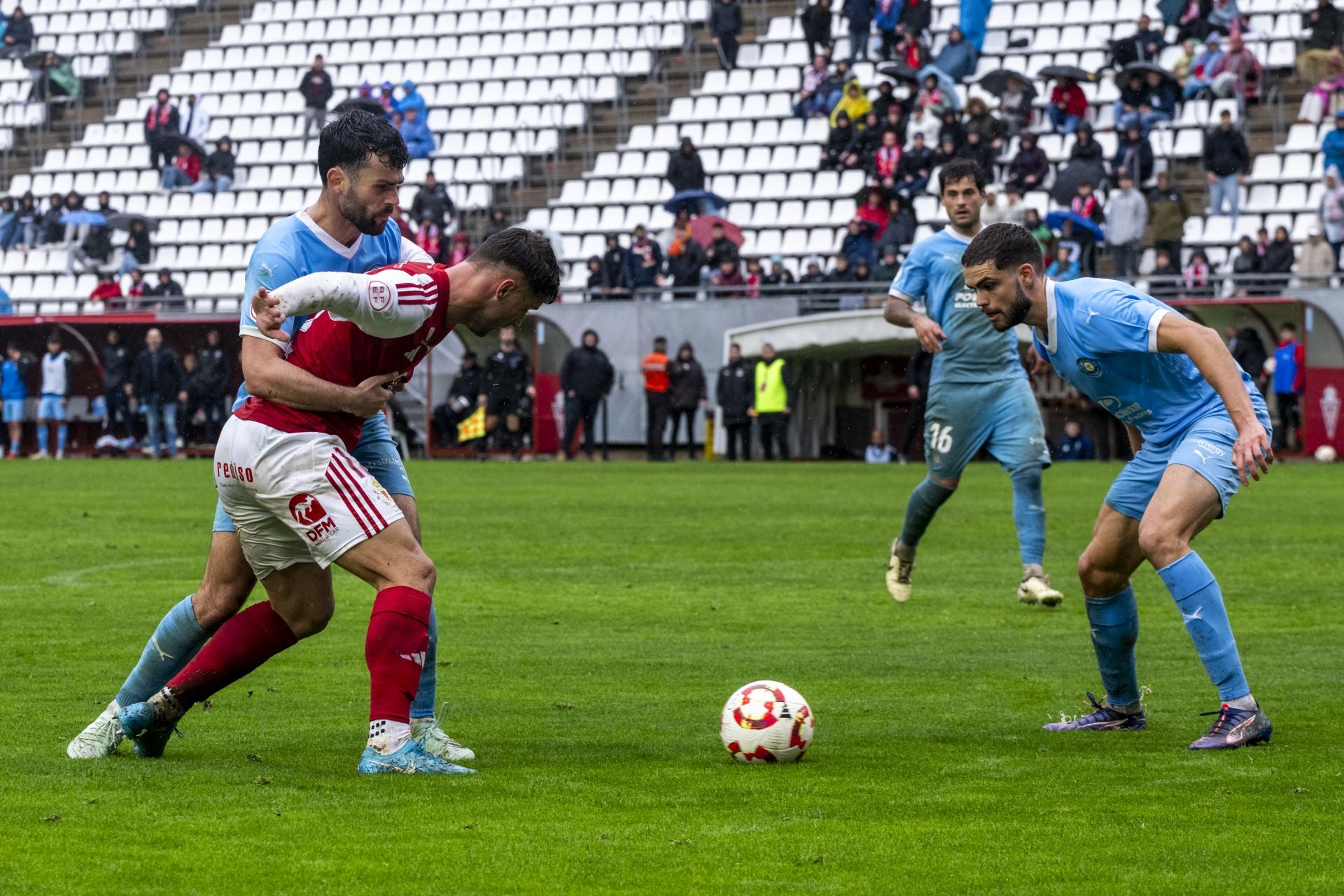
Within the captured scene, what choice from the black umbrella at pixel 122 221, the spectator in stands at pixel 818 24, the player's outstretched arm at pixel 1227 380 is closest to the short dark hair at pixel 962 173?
the player's outstretched arm at pixel 1227 380

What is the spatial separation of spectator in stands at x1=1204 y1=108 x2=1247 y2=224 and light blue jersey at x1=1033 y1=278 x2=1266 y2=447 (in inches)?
873

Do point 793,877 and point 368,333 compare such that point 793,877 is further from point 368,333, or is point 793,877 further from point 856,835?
point 368,333

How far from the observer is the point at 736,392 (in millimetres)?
27375

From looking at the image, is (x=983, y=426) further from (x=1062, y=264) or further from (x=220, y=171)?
(x=220, y=171)

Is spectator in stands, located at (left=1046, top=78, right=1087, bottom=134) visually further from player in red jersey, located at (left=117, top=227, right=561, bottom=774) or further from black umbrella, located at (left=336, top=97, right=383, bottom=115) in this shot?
player in red jersey, located at (left=117, top=227, right=561, bottom=774)

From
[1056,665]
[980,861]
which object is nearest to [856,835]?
[980,861]

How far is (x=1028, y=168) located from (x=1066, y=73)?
7.42 feet

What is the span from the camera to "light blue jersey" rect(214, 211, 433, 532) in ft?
19.0

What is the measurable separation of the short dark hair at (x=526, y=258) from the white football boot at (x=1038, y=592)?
5.44m

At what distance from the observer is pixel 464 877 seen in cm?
433

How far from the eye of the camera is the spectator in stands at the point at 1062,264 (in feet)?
79.7

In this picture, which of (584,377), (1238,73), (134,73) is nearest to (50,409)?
(584,377)

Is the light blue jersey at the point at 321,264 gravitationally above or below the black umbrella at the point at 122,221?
above

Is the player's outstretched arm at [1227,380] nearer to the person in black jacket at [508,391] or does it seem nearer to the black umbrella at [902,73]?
the person in black jacket at [508,391]
